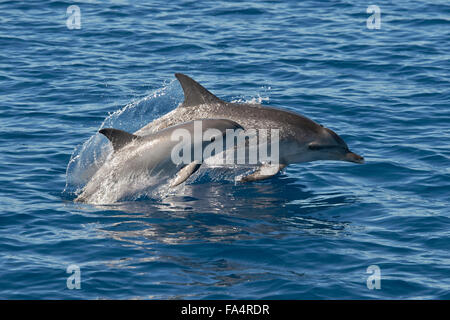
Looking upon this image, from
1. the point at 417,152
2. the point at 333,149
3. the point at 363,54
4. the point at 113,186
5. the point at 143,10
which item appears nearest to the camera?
the point at 113,186

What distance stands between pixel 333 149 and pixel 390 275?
4.32 meters

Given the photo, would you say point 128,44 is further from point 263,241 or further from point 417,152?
point 263,241

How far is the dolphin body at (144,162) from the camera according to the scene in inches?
516

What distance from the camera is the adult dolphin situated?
14.0 meters

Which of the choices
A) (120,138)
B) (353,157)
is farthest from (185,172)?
(353,157)

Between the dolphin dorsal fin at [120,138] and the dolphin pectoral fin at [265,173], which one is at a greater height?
the dolphin dorsal fin at [120,138]

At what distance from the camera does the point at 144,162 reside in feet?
43.4

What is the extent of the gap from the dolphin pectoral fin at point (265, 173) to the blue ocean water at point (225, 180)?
23cm

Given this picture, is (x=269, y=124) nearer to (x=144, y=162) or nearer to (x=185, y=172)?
(x=185, y=172)

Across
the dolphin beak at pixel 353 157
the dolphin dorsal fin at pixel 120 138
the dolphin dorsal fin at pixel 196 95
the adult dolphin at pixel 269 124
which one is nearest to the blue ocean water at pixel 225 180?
the dolphin beak at pixel 353 157

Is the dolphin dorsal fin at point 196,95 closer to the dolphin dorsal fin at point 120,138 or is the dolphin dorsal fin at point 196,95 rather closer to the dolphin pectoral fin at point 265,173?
the dolphin dorsal fin at point 120,138

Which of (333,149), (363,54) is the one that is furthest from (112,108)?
(363,54)

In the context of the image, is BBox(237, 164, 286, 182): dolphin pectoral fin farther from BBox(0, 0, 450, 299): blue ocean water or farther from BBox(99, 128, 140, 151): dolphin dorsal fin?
BBox(99, 128, 140, 151): dolphin dorsal fin
